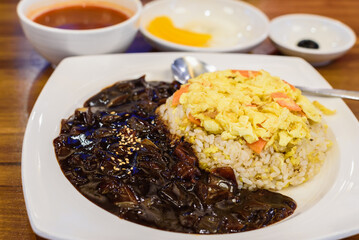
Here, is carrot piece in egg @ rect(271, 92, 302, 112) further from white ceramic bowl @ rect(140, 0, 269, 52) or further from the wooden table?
white ceramic bowl @ rect(140, 0, 269, 52)

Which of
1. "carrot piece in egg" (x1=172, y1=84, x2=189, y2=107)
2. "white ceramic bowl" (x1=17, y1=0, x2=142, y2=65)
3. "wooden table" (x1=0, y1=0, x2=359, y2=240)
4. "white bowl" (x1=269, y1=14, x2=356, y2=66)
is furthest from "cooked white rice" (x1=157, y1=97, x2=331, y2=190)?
"white bowl" (x1=269, y1=14, x2=356, y2=66)

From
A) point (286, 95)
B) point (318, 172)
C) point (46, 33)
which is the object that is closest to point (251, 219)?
point (318, 172)

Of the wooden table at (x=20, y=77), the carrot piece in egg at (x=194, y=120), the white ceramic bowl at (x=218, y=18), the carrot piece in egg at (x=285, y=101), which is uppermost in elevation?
the carrot piece in egg at (x=285, y=101)

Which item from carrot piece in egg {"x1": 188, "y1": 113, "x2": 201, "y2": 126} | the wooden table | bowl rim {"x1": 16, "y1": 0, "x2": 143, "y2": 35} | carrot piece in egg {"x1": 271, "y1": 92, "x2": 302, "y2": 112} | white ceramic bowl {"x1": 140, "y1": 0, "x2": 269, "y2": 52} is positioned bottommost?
→ the wooden table

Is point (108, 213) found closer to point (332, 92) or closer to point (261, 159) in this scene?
point (261, 159)

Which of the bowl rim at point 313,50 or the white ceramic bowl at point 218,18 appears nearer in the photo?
the bowl rim at point 313,50

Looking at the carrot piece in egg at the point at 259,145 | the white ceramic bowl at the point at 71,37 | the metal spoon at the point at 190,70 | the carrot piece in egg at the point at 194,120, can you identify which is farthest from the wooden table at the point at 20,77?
the carrot piece in egg at the point at 194,120

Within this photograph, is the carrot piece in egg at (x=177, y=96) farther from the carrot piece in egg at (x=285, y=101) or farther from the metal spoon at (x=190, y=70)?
the carrot piece in egg at (x=285, y=101)

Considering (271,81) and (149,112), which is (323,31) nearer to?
(271,81)
